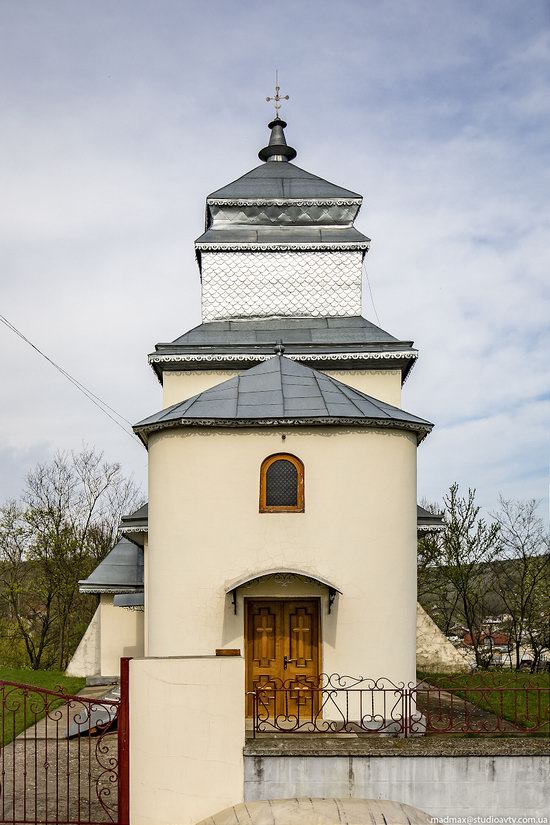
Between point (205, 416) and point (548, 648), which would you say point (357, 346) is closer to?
point (205, 416)

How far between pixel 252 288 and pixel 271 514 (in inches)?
301

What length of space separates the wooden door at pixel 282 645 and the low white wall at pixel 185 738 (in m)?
2.97

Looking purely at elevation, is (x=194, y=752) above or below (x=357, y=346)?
below

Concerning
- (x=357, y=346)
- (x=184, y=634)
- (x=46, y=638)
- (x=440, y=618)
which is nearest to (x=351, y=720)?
(x=184, y=634)

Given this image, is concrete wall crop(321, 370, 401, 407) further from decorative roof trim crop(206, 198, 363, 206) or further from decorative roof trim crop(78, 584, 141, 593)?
decorative roof trim crop(78, 584, 141, 593)

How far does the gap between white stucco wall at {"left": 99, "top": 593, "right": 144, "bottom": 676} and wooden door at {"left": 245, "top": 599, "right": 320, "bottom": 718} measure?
349 inches

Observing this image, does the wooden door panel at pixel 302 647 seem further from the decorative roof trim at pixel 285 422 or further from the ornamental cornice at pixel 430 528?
the ornamental cornice at pixel 430 528

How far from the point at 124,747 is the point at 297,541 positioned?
3.80 metres

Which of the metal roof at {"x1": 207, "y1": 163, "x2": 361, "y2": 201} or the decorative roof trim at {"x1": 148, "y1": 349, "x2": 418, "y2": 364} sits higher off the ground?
the metal roof at {"x1": 207, "y1": 163, "x2": 361, "y2": 201}

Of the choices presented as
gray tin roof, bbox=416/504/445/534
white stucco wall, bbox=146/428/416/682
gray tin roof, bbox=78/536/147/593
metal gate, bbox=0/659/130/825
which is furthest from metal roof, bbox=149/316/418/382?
metal gate, bbox=0/659/130/825

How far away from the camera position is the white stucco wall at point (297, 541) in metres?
11.9

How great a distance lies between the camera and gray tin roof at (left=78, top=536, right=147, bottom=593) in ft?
65.7

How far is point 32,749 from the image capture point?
504 inches

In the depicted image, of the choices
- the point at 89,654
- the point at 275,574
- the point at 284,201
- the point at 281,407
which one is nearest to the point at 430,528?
the point at 281,407
